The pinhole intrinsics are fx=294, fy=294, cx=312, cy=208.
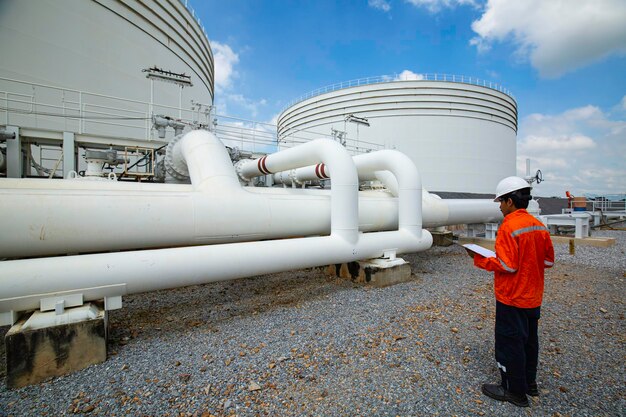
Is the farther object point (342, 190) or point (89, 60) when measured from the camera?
point (89, 60)

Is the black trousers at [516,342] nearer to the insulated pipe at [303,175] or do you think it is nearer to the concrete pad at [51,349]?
the concrete pad at [51,349]

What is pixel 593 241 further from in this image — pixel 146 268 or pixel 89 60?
pixel 89 60

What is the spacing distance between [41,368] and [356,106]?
839 inches

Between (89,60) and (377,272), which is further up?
(89,60)

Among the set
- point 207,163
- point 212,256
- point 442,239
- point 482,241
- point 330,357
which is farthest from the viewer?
point 442,239

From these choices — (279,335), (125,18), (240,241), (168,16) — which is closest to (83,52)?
(125,18)

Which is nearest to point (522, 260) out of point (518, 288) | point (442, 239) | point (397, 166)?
point (518, 288)

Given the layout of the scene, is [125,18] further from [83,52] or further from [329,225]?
[329,225]

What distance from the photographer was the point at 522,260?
6.36 ft

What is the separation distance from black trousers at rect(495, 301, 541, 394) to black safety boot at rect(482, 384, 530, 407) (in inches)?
1.5

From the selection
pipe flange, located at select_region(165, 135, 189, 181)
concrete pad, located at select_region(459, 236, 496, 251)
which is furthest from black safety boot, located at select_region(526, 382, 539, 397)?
concrete pad, located at select_region(459, 236, 496, 251)

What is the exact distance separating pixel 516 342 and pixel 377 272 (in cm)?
271

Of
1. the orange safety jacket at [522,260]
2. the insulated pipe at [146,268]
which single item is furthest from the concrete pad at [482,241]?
the orange safety jacket at [522,260]

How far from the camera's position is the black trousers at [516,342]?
6.44ft
